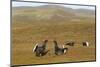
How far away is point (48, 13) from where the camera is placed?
242cm

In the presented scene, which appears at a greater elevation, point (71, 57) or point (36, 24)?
point (36, 24)

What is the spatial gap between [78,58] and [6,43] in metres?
0.87

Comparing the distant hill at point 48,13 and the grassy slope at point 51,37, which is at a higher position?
the distant hill at point 48,13

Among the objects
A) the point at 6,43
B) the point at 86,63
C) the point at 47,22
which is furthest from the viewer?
the point at 86,63

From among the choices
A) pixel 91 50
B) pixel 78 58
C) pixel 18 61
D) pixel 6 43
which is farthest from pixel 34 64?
pixel 91 50

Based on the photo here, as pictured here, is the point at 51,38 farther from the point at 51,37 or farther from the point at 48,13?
the point at 48,13

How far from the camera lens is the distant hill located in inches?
90.6

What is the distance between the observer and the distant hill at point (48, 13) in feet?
7.55

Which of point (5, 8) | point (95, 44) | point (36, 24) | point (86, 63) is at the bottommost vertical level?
point (86, 63)

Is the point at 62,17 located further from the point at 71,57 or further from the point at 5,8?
the point at 5,8

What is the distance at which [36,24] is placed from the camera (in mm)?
2371

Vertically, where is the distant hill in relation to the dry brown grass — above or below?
above

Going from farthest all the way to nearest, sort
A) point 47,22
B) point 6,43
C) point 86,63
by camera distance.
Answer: point 86,63 → point 47,22 → point 6,43

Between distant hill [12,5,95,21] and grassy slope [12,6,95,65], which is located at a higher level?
distant hill [12,5,95,21]
